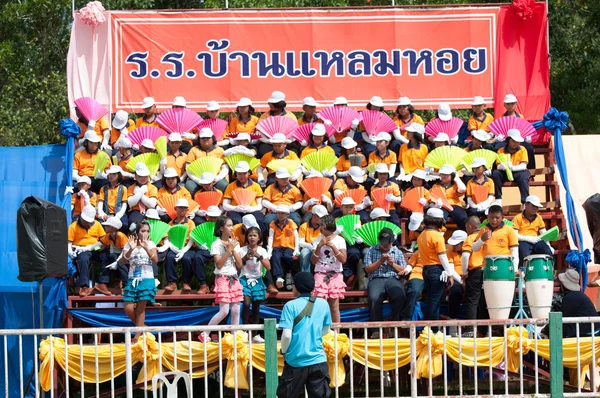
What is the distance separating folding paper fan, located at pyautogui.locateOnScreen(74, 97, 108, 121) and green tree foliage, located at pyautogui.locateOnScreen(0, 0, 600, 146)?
430 centimetres

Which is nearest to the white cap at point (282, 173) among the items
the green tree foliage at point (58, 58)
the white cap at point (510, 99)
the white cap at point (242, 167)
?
the white cap at point (242, 167)

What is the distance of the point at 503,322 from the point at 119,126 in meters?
6.18

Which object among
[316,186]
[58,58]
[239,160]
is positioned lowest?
[316,186]

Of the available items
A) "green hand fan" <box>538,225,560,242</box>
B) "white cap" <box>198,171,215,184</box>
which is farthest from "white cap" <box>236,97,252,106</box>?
"green hand fan" <box>538,225,560,242</box>

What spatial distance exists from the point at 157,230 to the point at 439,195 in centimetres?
324

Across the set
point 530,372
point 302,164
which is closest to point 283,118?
point 302,164

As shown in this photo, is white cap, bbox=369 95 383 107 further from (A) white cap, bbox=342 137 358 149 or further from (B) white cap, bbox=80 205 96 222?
(B) white cap, bbox=80 205 96 222

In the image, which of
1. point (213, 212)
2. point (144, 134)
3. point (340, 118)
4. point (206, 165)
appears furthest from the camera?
point (340, 118)

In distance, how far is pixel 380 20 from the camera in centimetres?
1455

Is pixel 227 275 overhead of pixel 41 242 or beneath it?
beneath

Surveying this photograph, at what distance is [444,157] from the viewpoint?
1299 centimetres

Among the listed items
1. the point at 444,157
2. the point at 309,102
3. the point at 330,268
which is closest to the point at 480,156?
the point at 444,157

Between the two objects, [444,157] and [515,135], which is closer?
[444,157]

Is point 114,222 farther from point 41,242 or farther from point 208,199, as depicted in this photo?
point 41,242
